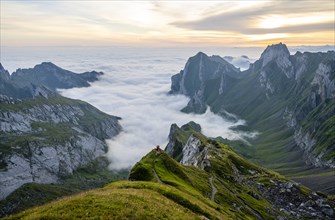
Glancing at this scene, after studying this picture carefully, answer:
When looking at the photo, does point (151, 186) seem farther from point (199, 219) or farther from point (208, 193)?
point (208, 193)

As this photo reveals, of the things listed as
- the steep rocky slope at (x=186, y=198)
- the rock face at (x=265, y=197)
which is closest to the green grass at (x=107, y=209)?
the steep rocky slope at (x=186, y=198)

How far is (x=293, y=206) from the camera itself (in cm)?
12212

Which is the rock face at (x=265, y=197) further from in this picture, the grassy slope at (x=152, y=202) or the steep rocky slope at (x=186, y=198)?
the grassy slope at (x=152, y=202)

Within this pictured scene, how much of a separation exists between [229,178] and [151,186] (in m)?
93.9

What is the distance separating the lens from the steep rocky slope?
39094 millimetres

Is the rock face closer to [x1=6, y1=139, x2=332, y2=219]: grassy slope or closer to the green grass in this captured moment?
[x1=6, y1=139, x2=332, y2=219]: grassy slope

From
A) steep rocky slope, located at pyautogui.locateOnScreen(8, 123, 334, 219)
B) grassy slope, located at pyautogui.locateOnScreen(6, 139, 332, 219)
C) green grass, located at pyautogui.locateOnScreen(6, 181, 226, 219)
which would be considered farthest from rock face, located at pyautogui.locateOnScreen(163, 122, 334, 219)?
green grass, located at pyautogui.locateOnScreen(6, 181, 226, 219)

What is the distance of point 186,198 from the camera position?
58.2 m

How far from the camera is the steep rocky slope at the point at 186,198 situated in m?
39.1

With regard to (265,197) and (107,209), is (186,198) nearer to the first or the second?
(107,209)

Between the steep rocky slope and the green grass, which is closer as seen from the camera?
the green grass

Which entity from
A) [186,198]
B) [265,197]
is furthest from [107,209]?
[265,197]

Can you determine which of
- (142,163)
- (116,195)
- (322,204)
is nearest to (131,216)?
(116,195)

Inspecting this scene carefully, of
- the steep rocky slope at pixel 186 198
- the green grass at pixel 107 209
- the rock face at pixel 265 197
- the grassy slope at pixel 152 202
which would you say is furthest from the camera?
the rock face at pixel 265 197
